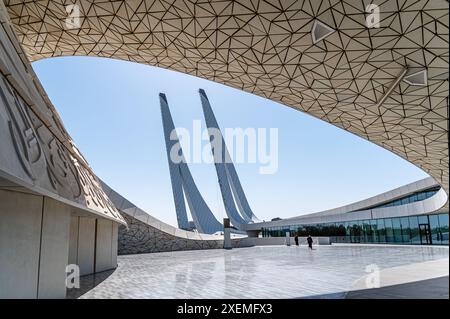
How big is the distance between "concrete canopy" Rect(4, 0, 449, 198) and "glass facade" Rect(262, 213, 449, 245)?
17.6 m

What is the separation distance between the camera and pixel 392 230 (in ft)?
130

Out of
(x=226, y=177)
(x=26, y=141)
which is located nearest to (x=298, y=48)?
(x=26, y=141)

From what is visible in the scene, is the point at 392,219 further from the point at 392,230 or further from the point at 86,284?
the point at 86,284

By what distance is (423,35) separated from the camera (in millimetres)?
12812

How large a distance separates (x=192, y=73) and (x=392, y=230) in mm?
32462

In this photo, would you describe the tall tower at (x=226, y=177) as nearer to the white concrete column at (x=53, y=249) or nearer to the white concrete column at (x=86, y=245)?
the white concrete column at (x=86, y=245)

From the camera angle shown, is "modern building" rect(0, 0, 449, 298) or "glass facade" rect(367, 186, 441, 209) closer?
"modern building" rect(0, 0, 449, 298)

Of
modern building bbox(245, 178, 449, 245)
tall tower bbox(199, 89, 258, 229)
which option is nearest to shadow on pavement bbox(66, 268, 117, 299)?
modern building bbox(245, 178, 449, 245)

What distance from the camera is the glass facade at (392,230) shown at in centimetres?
3488

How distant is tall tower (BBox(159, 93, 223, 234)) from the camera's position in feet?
171

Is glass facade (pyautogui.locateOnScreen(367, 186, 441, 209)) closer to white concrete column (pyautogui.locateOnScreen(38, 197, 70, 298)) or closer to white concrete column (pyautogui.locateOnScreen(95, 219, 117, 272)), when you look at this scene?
white concrete column (pyautogui.locateOnScreen(95, 219, 117, 272))

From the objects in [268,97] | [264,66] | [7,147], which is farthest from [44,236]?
[268,97]

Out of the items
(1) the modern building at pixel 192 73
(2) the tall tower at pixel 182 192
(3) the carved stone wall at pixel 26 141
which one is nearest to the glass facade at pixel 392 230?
(1) the modern building at pixel 192 73

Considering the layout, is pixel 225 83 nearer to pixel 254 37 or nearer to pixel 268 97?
pixel 268 97
